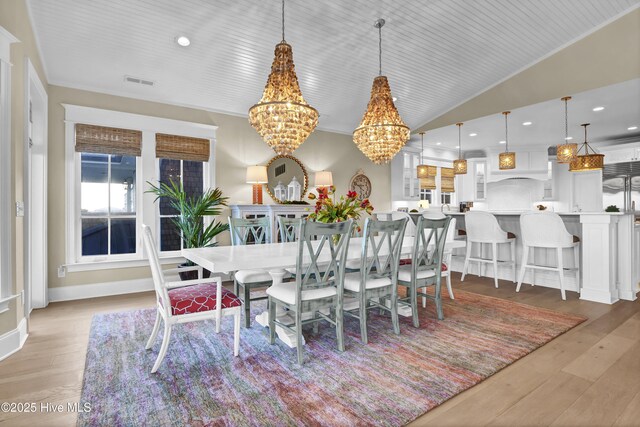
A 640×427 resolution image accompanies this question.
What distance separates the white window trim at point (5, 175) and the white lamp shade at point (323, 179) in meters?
3.96

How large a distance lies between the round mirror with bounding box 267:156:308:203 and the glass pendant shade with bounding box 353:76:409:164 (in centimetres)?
218

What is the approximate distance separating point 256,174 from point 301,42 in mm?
1854

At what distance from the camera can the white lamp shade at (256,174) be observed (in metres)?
Result: 5.01

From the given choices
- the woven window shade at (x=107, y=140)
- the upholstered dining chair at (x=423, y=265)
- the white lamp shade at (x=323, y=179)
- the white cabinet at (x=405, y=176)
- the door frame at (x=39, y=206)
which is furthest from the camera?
the white cabinet at (x=405, y=176)

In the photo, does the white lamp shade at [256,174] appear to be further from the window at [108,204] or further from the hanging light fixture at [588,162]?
the hanging light fixture at [588,162]

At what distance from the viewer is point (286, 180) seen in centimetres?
566

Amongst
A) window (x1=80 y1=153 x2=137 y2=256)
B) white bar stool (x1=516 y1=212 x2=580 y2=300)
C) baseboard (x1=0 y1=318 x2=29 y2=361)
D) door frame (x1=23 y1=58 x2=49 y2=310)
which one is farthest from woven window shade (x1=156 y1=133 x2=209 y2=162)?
white bar stool (x1=516 y1=212 x2=580 y2=300)

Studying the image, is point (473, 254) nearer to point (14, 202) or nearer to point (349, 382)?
point (349, 382)

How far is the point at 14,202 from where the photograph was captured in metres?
2.58

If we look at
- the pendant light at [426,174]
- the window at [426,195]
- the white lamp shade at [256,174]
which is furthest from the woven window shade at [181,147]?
the window at [426,195]

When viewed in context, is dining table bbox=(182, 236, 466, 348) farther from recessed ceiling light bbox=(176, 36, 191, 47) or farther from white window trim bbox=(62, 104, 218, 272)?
recessed ceiling light bbox=(176, 36, 191, 47)

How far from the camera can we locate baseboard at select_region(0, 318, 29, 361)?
8.05 feet

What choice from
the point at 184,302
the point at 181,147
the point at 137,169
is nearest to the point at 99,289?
the point at 137,169

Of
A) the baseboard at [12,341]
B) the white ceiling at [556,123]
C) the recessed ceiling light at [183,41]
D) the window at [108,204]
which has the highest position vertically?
the recessed ceiling light at [183,41]
